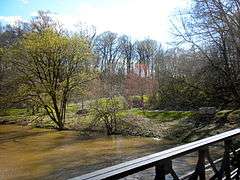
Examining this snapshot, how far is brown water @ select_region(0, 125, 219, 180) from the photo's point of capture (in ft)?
44.5

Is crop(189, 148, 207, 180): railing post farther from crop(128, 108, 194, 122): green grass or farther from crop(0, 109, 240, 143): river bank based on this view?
crop(128, 108, 194, 122): green grass

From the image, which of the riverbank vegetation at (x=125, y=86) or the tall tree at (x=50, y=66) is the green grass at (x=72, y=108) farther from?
the tall tree at (x=50, y=66)

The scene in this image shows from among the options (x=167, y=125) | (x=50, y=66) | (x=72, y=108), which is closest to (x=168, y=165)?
(x=167, y=125)

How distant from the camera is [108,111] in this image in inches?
969

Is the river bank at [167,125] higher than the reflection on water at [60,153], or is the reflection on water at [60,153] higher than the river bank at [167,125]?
the river bank at [167,125]

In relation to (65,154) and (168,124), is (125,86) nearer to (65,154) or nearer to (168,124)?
(168,124)

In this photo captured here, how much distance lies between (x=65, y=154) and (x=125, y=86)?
47.2 ft

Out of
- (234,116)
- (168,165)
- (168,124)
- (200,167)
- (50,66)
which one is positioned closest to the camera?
(168,165)

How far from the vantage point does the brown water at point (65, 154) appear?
13.6 m

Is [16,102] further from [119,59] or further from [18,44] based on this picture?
[119,59]

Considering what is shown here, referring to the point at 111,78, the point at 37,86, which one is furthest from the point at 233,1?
the point at 37,86

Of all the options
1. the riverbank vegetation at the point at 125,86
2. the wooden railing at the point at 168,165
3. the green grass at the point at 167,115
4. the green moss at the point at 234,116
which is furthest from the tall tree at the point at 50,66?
the wooden railing at the point at 168,165

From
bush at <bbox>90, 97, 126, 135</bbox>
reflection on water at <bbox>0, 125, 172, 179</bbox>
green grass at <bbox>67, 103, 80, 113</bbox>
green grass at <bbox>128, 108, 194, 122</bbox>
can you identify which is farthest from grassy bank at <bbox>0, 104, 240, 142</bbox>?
green grass at <bbox>67, 103, 80, 113</bbox>

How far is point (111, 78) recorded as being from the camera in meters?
27.4
